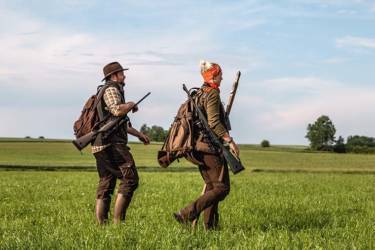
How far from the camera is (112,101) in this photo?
31.0 feet

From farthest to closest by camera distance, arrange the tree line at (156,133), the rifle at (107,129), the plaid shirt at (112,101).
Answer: the tree line at (156,133) < the rifle at (107,129) < the plaid shirt at (112,101)

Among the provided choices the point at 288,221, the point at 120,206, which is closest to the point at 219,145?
the point at 120,206

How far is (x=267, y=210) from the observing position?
13023mm

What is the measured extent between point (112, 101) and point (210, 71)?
1499 mm

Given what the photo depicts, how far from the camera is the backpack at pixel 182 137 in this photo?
9.11m

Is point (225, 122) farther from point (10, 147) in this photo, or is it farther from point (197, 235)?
point (10, 147)

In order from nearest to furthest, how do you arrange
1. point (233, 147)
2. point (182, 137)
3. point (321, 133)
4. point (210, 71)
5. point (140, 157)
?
point (233, 147), point (182, 137), point (210, 71), point (140, 157), point (321, 133)

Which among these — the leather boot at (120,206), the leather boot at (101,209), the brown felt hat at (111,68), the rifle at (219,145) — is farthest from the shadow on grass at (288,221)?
the brown felt hat at (111,68)

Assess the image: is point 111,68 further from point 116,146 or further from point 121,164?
point 121,164

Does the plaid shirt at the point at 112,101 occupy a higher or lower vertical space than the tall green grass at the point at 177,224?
higher

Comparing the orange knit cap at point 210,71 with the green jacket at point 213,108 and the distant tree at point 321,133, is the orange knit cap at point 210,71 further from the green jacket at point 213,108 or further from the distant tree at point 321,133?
the distant tree at point 321,133

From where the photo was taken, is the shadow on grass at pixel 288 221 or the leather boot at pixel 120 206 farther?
the shadow on grass at pixel 288 221

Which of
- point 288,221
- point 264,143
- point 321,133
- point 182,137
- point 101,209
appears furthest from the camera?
point 321,133

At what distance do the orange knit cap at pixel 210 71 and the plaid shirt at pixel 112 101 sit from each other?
130 centimetres
